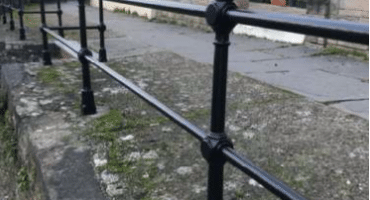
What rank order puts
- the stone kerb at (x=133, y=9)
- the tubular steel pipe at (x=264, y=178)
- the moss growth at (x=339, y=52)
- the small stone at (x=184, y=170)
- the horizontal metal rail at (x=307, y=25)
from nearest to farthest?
the horizontal metal rail at (x=307, y=25)
the tubular steel pipe at (x=264, y=178)
the small stone at (x=184, y=170)
the moss growth at (x=339, y=52)
the stone kerb at (x=133, y=9)

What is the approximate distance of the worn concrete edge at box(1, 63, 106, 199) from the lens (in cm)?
127

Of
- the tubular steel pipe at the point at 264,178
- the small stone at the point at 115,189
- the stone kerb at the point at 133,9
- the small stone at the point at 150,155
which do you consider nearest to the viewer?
the tubular steel pipe at the point at 264,178

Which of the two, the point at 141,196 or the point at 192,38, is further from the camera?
the point at 192,38

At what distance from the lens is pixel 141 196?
122 cm

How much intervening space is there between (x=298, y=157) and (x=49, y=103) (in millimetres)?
1283

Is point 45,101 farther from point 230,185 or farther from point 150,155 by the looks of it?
point 230,185

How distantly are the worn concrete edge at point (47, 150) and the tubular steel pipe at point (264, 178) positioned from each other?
0.54 m

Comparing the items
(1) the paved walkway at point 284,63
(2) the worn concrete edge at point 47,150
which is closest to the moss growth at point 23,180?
(2) the worn concrete edge at point 47,150

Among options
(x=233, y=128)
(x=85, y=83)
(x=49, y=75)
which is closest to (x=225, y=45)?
(x=233, y=128)

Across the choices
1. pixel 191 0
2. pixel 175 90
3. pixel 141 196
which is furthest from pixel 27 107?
pixel 191 0

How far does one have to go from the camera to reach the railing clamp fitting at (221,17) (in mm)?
818

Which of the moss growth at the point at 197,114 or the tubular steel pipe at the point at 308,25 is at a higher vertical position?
the tubular steel pipe at the point at 308,25

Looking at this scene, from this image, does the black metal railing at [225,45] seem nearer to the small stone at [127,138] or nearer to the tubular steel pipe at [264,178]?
the tubular steel pipe at [264,178]

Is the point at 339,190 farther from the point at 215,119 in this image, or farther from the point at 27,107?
the point at 27,107
